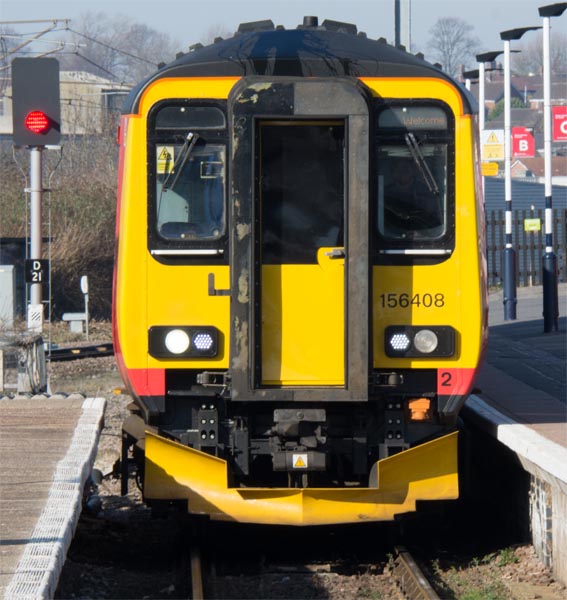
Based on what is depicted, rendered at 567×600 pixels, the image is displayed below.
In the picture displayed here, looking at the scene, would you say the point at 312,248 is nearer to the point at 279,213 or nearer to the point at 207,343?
the point at 279,213

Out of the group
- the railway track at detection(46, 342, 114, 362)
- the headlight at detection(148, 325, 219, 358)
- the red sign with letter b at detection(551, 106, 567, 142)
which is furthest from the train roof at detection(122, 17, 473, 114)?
the red sign with letter b at detection(551, 106, 567, 142)

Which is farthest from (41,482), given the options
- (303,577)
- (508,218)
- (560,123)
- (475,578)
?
(560,123)

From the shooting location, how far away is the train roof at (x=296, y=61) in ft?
25.1

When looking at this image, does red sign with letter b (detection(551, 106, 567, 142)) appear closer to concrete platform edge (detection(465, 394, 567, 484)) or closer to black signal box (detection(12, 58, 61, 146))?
black signal box (detection(12, 58, 61, 146))

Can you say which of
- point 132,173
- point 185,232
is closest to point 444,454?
point 185,232

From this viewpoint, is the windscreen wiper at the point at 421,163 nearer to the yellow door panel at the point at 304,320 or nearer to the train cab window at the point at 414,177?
the train cab window at the point at 414,177

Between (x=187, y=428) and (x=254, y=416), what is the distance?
0.44m

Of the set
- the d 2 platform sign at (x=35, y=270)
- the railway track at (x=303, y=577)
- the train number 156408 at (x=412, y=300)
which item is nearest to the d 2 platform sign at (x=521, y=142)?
the d 2 platform sign at (x=35, y=270)

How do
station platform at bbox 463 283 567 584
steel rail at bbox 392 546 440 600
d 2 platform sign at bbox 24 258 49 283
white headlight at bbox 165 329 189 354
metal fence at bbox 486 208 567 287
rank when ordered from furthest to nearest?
1. metal fence at bbox 486 208 567 287
2. d 2 platform sign at bbox 24 258 49 283
3. white headlight at bbox 165 329 189 354
4. station platform at bbox 463 283 567 584
5. steel rail at bbox 392 546 440 600

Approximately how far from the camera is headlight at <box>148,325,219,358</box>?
762 centimetres

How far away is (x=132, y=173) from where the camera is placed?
7.70 meters

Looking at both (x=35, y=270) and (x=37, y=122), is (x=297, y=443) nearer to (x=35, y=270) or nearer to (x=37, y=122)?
(x=35, y=270)

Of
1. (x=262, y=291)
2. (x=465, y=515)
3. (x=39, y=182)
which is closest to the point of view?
(x=262, y=291)

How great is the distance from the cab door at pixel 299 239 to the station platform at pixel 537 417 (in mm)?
1245
